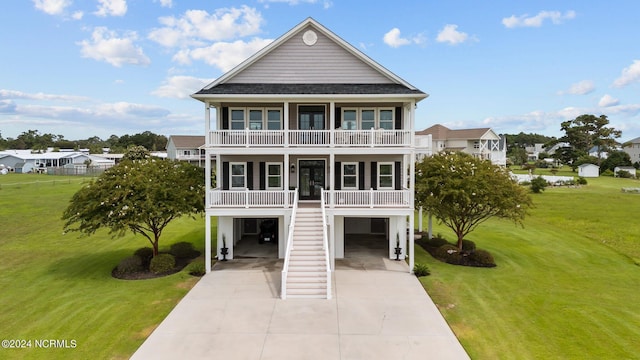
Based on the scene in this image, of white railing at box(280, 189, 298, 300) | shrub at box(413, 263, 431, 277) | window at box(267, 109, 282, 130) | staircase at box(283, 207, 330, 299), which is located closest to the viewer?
white railing at box(280, 189, 298, 300)

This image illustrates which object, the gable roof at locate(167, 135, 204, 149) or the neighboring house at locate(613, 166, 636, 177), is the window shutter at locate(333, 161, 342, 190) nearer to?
the gable roof at locate(167, 135, 204, 149)

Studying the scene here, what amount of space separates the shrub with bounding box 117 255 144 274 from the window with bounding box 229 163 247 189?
6.14 metres

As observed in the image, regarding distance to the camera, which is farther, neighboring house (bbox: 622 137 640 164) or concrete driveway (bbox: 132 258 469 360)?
neighboring house (bbox: 622 137 640 164)

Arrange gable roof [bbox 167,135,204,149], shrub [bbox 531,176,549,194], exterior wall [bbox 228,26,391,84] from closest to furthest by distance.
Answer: exterior wall [bbox 228,26,391,84] < shrub [bbox 531,176,549,194] < gable roof [bbox 167,135,204,149]

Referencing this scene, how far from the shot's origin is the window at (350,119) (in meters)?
21.2

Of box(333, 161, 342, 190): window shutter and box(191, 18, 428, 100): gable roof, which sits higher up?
box(191, 18, 428, 100): gable roof

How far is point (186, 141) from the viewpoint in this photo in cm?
7694

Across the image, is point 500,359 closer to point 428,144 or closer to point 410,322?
point 410,322

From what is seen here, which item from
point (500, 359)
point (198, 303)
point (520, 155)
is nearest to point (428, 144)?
point (500, 359)

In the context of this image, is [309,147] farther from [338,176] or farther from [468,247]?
[468,247]

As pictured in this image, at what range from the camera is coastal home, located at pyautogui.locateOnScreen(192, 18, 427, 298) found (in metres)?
18.6

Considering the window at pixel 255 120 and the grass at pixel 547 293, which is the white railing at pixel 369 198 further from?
the window at pixel 255 120

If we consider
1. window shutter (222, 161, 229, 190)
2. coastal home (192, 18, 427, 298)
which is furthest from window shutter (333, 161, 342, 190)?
window shutter (222, 161, 229, 190)

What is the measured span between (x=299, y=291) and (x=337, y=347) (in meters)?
4.14
